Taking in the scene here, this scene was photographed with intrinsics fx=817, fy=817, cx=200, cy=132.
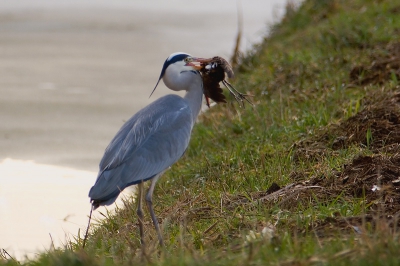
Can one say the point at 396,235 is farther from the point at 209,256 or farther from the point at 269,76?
the point at 269,76

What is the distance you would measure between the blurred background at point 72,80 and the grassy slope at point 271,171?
91cm

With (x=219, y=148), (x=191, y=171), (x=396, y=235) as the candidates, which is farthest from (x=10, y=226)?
(x=396, y=235)

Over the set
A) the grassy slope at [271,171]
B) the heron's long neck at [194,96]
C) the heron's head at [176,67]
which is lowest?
the grassy slope at [271,171]

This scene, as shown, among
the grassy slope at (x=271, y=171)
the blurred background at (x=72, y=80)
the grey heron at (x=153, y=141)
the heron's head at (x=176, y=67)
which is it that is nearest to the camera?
the grassy slope at (x=271, y=171)

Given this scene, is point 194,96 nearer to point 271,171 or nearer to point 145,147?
point 145,147

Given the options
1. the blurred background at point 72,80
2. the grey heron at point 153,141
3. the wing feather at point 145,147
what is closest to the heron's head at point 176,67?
the grey heron at point 153,141

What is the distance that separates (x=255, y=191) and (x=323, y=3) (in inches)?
325

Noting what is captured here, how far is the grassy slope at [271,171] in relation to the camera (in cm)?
393

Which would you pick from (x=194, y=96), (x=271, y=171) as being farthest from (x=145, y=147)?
(x=271, y=171)

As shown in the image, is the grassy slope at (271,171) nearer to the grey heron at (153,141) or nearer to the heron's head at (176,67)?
the grey heron at (153,141)

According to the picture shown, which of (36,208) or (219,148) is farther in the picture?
(219,148)

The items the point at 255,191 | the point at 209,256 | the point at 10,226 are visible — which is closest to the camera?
the point at 209,256

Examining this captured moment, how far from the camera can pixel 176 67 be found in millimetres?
5871

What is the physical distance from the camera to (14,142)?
8.77m
